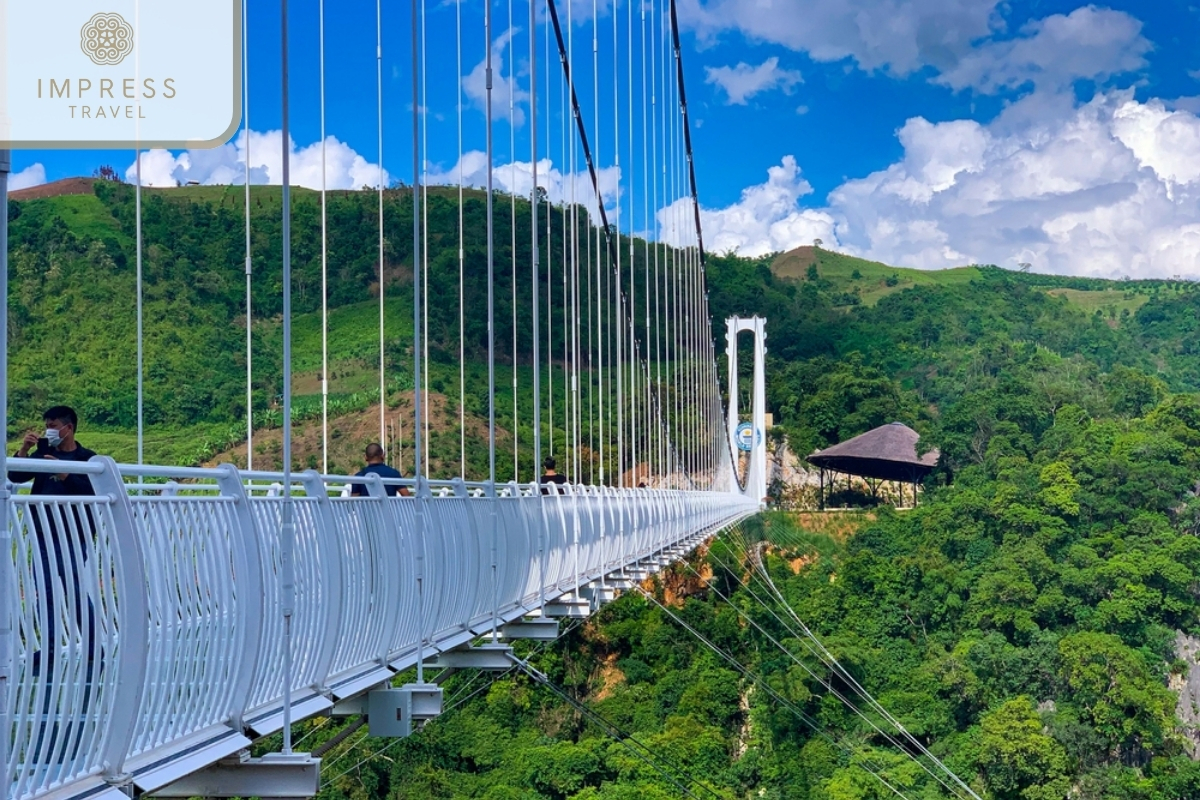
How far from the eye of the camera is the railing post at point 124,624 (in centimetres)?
322

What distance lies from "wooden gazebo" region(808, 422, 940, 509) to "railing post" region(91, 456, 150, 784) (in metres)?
56.5

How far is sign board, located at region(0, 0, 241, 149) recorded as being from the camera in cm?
816

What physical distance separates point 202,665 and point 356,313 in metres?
22.3

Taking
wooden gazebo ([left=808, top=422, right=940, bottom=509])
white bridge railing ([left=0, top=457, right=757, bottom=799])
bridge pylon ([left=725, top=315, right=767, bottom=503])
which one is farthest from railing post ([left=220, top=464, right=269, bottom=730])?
wooden gazebo ([left=808, top=422, right=940, bottom=509])

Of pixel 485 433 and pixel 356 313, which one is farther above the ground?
pixel 356 313

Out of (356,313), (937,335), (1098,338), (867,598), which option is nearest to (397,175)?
(356,313)

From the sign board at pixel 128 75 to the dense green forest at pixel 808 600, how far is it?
617cm

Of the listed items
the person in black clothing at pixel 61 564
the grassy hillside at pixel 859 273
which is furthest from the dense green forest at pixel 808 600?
the grassy hillside at pixel 859 273

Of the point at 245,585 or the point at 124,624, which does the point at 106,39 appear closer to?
the point at 245,585

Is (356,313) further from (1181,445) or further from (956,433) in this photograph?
(956,433)

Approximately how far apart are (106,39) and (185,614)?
5.39 metres

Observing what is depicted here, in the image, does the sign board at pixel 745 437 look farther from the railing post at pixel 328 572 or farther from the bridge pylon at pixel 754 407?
the railing post at pixel 328 572

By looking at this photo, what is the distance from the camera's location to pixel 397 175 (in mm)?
32406

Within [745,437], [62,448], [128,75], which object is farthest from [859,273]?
[62,448]
